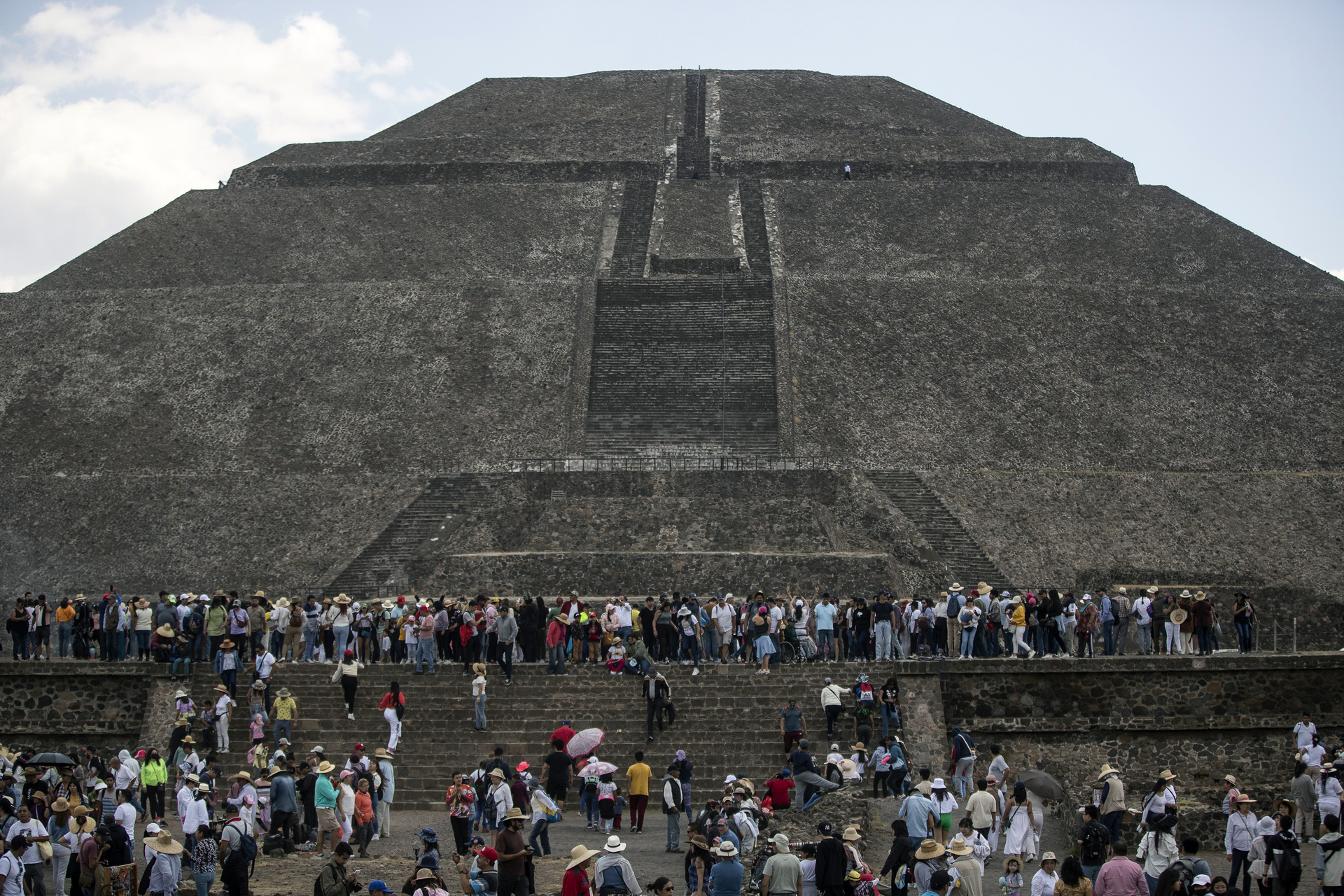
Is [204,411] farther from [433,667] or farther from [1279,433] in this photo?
[1279,433]

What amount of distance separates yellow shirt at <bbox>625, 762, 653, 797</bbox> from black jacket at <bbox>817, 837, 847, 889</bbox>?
4.05 metres

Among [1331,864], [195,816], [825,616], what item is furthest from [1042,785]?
[195,816]

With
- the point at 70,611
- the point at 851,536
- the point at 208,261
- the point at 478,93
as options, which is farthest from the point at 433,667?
the point at 478,93

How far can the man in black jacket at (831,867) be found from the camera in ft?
33.9

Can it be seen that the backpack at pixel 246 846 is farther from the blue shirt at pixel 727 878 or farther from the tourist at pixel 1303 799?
the tourist at pixel 1303 799

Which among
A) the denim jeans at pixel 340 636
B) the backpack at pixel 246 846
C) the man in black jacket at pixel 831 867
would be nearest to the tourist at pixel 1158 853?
the man in black jacket at pixel 831 867

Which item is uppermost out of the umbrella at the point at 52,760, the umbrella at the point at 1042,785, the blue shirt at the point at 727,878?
the umbrella at the point at 52,760

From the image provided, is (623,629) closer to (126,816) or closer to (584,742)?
(584,742)

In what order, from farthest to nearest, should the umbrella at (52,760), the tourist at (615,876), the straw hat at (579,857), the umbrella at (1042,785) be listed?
the umbrella at (52,760), the umbrella at (1042,785), the tourist at (615,876), the straw hat at (579,857)

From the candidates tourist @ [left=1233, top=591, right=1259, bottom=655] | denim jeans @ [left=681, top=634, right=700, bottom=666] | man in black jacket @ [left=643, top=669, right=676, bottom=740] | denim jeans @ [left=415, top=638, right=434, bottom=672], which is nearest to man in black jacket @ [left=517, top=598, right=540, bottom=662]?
denim jeans @ [left=415, top=638, right=434, bottom=672]

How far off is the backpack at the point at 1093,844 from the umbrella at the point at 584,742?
518 centimetres

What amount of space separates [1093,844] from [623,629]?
869cm

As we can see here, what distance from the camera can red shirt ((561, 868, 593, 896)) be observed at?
1010 centimetres

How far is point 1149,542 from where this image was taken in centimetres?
2497
